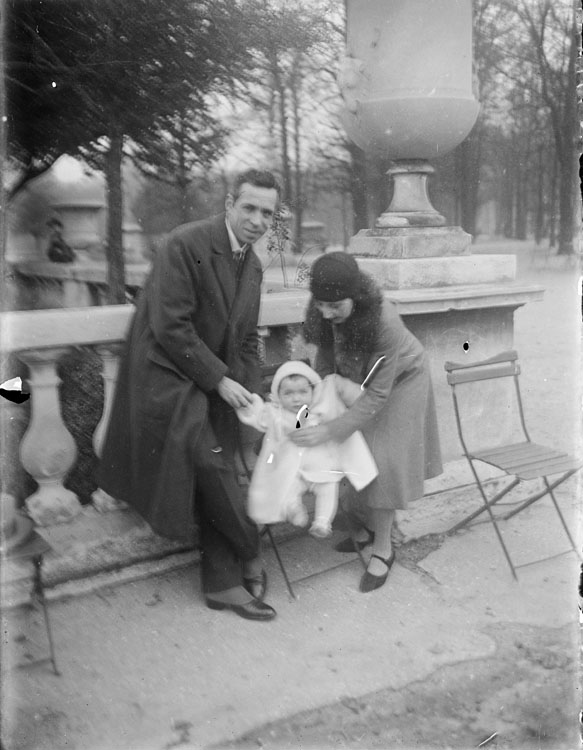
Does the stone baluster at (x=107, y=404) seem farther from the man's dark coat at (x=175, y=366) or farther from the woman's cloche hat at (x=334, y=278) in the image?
the woman's cloche hat at (x=334, y=278)

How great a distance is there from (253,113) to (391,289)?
3.66 ft

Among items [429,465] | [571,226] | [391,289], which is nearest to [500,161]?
[571,226]

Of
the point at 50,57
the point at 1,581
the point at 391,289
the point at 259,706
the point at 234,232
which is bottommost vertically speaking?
the point at 259,706

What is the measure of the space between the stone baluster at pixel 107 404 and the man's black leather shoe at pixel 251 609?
0.59m

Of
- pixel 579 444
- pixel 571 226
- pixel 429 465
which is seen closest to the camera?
pixel 429 465

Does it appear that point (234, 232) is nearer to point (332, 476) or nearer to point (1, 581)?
point (332, 476)

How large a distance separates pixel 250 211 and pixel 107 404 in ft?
3.31

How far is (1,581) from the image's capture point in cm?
280

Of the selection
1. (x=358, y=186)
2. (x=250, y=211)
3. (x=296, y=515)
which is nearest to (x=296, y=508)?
(x=296, y=515)

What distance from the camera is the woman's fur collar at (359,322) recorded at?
309 centimetres

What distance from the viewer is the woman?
302 cm

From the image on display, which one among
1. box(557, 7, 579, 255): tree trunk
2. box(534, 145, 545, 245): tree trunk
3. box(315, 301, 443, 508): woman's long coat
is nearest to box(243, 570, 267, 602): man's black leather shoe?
box(315, 301, 443, 508): woman's long coat

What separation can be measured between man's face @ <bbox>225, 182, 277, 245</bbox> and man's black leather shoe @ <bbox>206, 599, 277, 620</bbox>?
1465 mm

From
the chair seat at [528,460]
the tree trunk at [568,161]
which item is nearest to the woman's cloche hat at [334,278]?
A: the chair seat at [528,460]
